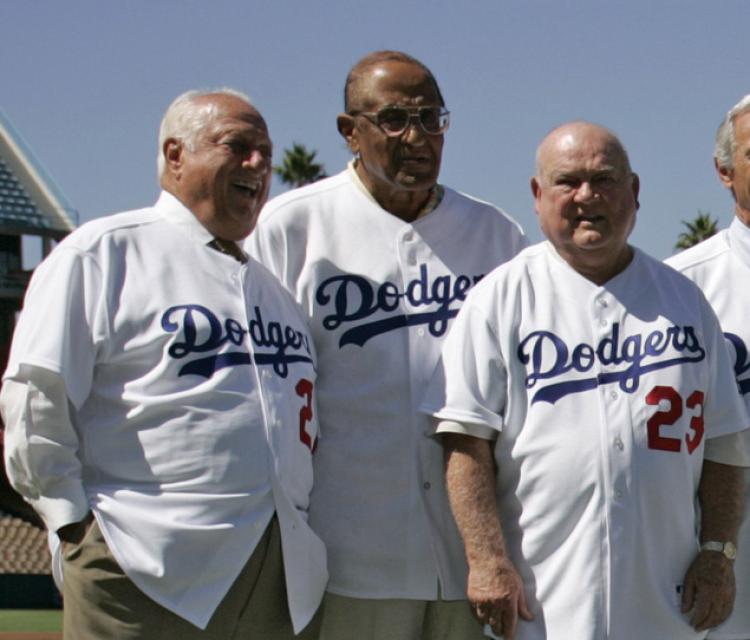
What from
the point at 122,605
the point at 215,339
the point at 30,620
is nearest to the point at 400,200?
the point at 215,339

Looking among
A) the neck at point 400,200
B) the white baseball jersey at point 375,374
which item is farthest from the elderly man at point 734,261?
the neck at point 400,200

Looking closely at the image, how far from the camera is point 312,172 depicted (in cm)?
4409

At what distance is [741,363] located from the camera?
385cm

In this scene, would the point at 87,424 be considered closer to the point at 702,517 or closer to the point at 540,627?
the point at 540,627

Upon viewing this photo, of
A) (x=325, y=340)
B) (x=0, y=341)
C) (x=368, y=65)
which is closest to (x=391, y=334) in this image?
(x=325, y=340)

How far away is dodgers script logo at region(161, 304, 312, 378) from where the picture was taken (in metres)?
3.38

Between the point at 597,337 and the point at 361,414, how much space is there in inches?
29.5

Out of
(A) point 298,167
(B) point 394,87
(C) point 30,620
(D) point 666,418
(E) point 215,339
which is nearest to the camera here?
(E) point 215,339

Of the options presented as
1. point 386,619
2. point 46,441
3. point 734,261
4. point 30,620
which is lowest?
point 30,620

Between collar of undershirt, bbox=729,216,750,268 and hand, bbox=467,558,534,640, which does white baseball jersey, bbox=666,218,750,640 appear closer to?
collar of undershirt, bbox=729,216,750,268

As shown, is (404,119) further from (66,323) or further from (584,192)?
(66,323)

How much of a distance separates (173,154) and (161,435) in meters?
0.83

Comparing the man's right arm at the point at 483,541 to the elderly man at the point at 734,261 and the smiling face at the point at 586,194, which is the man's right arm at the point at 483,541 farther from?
the elderly man at the point at 734,261

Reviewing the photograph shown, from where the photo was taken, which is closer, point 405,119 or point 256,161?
point 256,161
